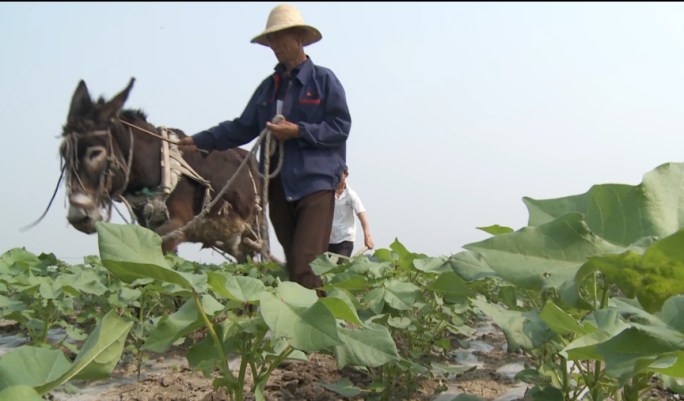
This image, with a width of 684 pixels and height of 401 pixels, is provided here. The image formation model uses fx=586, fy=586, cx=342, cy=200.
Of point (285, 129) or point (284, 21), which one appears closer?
point (285, 129)

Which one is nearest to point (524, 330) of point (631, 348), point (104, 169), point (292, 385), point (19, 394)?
point (631, 348)

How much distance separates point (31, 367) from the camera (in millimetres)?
899

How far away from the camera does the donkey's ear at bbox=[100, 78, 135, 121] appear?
4.92 metres

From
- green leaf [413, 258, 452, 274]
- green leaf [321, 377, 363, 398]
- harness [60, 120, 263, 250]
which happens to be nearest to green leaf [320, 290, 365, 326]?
green leaf [413, 258, 452, 274]

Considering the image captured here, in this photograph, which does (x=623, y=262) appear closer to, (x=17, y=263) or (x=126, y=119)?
(x=17, y=263)

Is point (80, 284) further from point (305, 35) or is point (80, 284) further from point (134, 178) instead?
point (134, 178)

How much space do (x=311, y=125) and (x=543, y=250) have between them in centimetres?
266

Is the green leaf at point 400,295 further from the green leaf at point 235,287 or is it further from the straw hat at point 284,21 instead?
the straw hat at point 284,21

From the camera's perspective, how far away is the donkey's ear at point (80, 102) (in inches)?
192

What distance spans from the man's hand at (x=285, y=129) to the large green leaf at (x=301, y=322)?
2430mm

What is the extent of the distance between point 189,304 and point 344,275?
83 cm

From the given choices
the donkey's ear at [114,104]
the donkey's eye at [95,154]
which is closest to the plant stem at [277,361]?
the donkey's eye at [95,154]

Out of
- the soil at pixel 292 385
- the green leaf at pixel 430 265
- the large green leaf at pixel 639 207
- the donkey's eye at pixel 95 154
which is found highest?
the donkey's eye at pixel 95 154

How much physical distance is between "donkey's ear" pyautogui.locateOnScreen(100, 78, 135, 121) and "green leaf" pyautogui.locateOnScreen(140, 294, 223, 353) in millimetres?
4217
